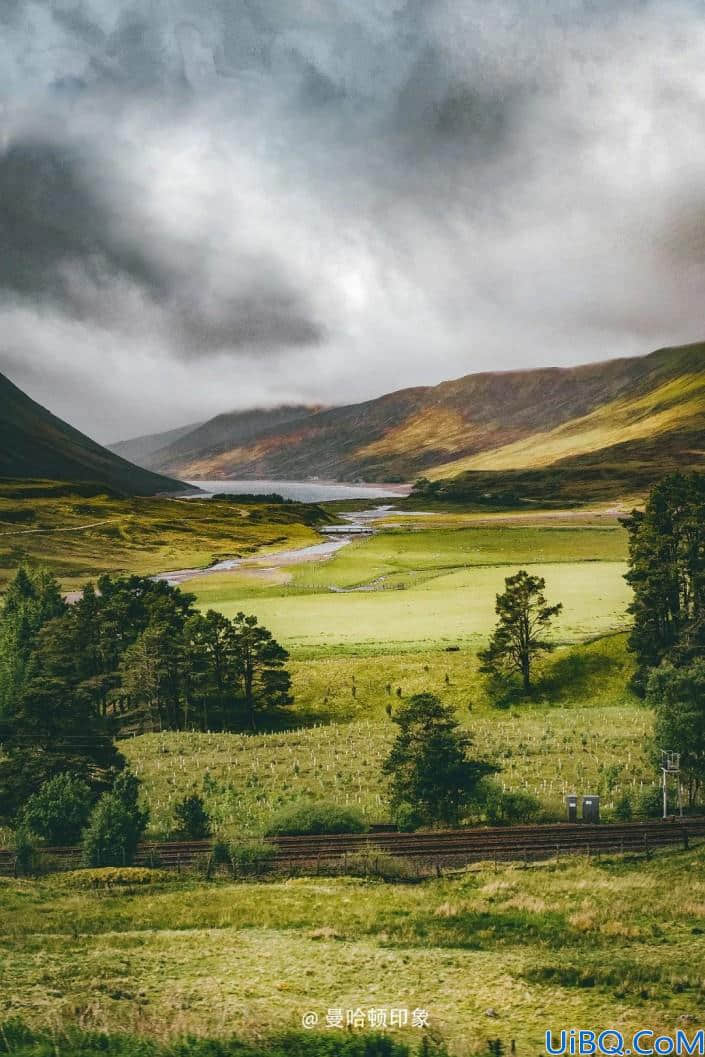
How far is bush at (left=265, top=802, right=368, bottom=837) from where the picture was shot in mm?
40625

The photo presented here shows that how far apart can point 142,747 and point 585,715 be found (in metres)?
40.8

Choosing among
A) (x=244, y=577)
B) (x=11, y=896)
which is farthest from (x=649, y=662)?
(x=244, y=577)

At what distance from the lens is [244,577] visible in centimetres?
15550

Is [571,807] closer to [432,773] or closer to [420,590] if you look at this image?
[432,773]

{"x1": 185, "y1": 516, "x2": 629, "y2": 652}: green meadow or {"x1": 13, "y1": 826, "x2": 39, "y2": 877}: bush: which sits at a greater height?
{"x1": 185, "y1": 516, "x2": 629, "y2": 652}: green meadow

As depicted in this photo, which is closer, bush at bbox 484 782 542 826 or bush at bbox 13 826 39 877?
bush at bbox 13 826 39 877

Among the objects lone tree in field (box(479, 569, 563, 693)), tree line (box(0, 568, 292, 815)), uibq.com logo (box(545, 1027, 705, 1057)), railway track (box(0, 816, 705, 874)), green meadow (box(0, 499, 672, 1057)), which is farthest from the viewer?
lone tree in field (box(479, 569, 563, 693))

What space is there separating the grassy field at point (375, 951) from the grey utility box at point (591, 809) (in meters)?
7.67

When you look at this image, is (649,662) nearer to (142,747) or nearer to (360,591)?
(142,747)

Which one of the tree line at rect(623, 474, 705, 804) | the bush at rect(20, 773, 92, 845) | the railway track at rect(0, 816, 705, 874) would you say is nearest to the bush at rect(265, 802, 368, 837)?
the railway track at rect(0, 816, 705, 874)

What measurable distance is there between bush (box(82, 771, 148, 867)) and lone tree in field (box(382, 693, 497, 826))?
49.7 feet

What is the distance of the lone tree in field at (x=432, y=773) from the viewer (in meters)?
41.7

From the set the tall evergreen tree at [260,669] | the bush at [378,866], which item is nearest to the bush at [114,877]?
the bush at [378,866]

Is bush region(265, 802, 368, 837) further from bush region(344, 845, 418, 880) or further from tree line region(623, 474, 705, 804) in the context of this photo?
tree line region(623, 474, 705, 804)
